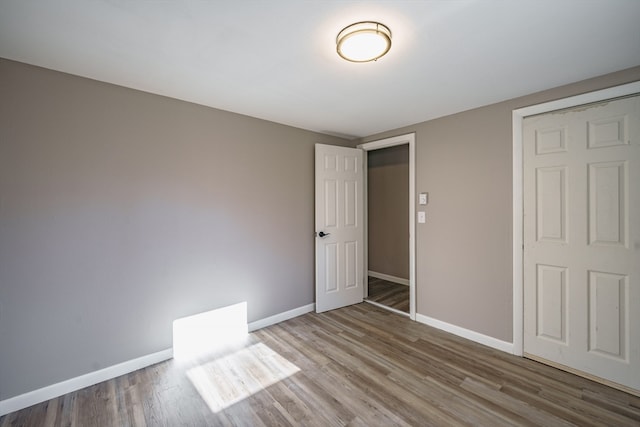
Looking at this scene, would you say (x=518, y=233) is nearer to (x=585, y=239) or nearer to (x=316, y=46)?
(x=585, y=239)

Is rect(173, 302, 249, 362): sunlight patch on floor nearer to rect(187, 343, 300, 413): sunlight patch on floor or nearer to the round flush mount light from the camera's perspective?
rect(187, 343, 300, 413): sunlight patch on floor

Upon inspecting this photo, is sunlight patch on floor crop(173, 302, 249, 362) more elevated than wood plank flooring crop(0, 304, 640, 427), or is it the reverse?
sunlight patch on floor crop(173, 302, 249, 362)

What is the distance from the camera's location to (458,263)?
2.86 meters

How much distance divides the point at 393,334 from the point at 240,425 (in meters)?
1.76

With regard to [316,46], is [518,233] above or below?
below

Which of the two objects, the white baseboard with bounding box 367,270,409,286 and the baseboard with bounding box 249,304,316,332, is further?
the white baseboard with bounding box 367,270,409,286

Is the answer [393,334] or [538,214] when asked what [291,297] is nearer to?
[393,334]

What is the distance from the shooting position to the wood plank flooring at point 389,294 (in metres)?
3.74

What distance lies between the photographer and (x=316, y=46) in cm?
165

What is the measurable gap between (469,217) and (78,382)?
12.2 ft

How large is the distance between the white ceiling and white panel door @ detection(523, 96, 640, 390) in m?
0.45

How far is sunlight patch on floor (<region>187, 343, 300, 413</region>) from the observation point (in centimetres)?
194

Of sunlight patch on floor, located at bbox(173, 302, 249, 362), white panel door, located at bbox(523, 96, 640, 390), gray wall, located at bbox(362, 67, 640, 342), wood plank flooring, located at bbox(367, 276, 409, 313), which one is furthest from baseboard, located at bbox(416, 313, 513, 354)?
sunlight patch on floor, located at bbox(173, 302, 249, 362)

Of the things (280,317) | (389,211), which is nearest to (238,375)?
(280,317)
